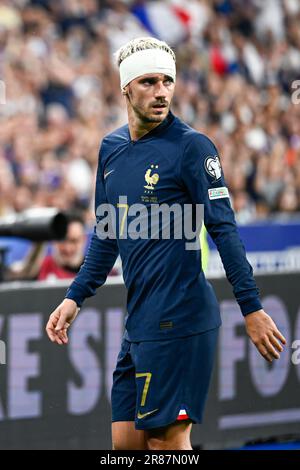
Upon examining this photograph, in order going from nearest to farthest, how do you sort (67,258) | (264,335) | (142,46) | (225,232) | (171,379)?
(264,335)
(225,232)
(171,379)
(142,46)
(67,258)

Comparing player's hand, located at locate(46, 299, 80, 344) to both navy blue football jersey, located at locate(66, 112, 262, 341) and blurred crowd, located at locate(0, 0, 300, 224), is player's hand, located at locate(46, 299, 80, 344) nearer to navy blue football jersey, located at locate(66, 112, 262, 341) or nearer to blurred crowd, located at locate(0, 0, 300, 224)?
navy blue football jersey, located at locate(66, 112, 262, 341)

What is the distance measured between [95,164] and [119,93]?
72.1 inches

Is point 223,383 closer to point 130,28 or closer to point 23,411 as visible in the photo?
point 23,411

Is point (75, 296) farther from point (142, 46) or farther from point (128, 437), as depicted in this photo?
point (142, 46)

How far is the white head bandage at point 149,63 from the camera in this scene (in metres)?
5.01

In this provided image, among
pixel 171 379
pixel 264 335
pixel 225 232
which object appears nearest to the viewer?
pixel 264 335

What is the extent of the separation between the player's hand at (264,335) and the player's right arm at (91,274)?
101 centimetres

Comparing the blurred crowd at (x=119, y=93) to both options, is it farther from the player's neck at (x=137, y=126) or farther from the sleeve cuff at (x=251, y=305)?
the sleeve cuff at (x=251, y=305)

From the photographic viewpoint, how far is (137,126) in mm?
5117

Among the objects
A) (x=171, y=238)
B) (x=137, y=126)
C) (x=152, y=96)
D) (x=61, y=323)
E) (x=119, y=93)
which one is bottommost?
(x=61, y=323)

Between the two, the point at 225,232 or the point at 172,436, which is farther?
the point at 172,436

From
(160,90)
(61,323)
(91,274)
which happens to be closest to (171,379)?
(61,323)

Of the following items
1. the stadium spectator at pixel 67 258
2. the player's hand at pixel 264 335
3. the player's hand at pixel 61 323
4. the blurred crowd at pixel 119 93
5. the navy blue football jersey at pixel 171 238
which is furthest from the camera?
the blurred crowd at pixel 119 93

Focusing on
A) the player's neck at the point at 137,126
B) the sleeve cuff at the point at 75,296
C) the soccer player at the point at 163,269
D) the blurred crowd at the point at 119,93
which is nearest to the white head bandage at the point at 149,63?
the soccer player at the point at 163,269
